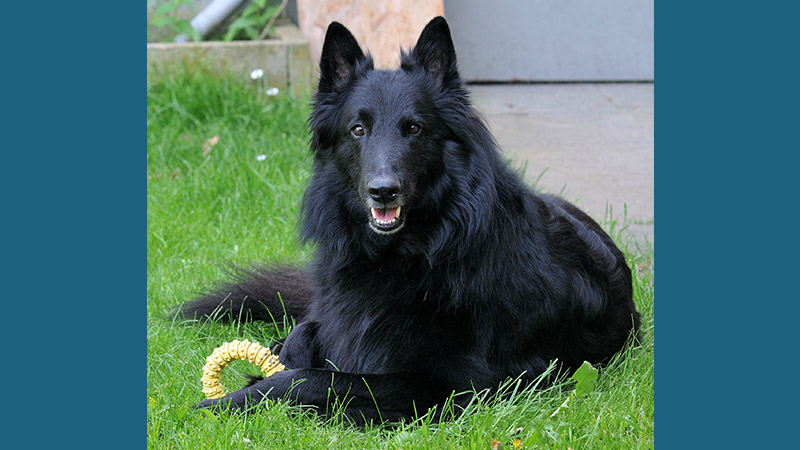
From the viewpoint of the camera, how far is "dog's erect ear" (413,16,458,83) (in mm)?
3381

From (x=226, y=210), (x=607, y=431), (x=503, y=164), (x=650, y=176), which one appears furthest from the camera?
(x=650, y=176)

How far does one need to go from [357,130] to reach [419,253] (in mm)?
533

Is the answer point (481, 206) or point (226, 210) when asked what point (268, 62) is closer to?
point (226, 210)

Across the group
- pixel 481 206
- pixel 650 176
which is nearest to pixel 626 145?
pixel 650 176

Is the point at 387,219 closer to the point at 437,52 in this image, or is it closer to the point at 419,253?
the point at 419,253

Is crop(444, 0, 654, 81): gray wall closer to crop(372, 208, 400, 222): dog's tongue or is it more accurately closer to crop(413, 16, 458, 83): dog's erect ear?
crop(413, 16, 458, 83): dog's erect ear

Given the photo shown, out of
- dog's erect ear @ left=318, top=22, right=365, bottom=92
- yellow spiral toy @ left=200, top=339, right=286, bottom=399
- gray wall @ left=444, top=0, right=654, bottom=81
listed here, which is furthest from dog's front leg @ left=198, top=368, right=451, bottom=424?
gray wall @ left=444, top=0, right=654, bottom=81

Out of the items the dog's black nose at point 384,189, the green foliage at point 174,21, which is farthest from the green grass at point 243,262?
the dog's black nose at point 384,189

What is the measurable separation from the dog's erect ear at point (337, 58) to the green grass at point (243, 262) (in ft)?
3.59

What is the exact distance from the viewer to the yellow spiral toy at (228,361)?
11.3 feet

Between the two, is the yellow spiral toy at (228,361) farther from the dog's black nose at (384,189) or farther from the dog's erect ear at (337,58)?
the dog's erect ear at (337,58)

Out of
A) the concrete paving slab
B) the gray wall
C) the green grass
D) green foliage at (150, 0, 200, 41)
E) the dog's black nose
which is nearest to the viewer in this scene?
the green grass

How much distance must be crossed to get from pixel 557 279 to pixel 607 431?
0.70 metres

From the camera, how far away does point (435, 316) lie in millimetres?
3367
